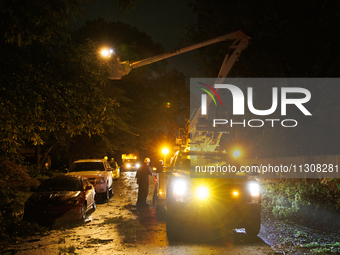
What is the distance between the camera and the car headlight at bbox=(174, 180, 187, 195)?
924cm

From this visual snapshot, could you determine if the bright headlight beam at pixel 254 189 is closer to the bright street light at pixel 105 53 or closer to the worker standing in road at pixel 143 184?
the bright street light at pixel 105 53

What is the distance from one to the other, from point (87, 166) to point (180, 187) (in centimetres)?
1073

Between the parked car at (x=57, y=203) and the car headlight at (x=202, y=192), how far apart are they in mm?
4240

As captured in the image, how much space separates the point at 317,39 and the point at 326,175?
5553mm

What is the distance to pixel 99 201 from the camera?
1733cm

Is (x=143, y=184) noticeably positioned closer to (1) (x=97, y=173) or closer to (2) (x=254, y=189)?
(1) (x=97, y=173)

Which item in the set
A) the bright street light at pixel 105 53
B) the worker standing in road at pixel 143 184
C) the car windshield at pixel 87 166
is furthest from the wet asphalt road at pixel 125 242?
the car windshield at pixel 87 166

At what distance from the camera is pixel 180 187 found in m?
9.31

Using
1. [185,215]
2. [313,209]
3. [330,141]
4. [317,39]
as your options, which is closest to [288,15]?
[317,39]

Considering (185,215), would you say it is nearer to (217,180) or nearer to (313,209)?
(217,180)

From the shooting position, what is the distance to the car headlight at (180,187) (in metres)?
9.24

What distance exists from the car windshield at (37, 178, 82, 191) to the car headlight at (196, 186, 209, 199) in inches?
196

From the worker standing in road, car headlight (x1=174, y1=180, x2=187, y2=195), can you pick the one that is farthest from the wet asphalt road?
the worker standing in road

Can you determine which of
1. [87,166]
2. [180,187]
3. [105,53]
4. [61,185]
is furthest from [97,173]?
[180,187]
